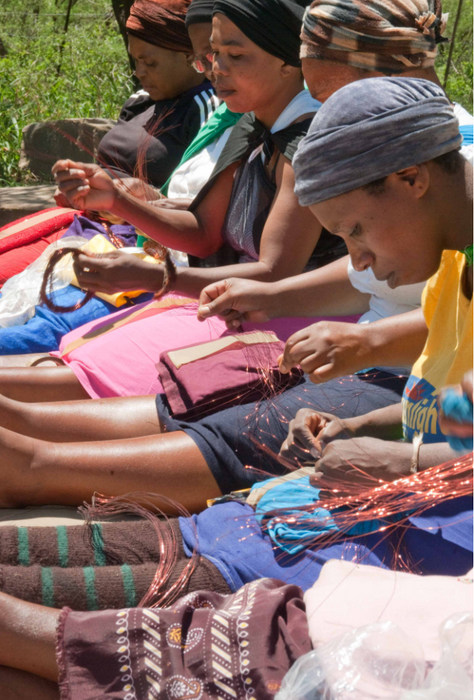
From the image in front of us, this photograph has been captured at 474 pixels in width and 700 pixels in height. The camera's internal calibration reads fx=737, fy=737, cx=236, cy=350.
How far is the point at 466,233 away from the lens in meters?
1.79

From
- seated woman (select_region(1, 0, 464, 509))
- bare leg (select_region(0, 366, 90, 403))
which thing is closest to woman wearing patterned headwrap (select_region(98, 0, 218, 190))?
bare leg (select_region(0, 366, 90, 403))

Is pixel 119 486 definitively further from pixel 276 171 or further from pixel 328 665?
pixel 276 171

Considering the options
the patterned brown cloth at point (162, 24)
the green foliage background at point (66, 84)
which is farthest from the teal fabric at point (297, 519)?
the green foliage background at point (66, 84)

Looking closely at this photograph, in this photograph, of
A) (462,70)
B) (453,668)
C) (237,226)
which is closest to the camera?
(453,668)

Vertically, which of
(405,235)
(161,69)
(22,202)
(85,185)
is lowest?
(22,202)

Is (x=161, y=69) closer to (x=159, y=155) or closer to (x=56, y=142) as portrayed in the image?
(x=159, y=155)

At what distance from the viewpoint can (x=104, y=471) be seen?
7.42ft

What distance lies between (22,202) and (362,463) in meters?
4.64

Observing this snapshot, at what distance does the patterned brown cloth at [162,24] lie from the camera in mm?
4121

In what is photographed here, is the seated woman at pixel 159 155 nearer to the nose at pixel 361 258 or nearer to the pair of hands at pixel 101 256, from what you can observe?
the pair of hands at pixel 101 256

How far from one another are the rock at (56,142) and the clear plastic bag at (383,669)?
5217 mm

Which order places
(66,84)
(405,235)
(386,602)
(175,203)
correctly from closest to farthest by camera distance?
(386,602) < (405,235) < (175,203) < (66,84)

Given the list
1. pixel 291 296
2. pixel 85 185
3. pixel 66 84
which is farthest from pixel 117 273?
pixel 66 84

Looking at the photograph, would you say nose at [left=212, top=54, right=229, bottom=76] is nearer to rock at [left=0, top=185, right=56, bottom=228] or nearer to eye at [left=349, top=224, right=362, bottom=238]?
eye at [left=349, top=224, right=362, bottom=238]
